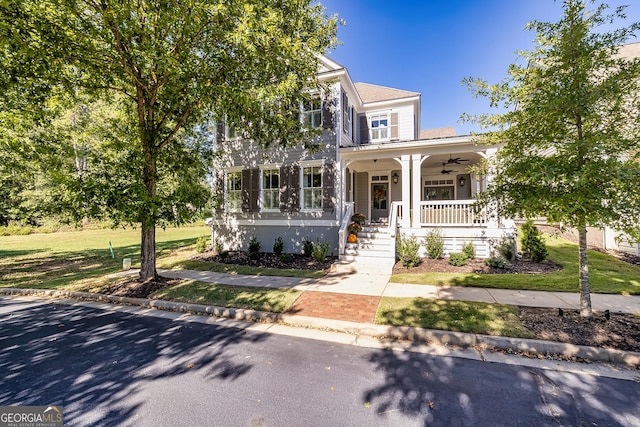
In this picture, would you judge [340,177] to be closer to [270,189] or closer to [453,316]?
[270,189]

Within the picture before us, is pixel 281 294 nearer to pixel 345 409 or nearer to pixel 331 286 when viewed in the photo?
pixel 331 286

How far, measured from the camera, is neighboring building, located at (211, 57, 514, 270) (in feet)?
31.8

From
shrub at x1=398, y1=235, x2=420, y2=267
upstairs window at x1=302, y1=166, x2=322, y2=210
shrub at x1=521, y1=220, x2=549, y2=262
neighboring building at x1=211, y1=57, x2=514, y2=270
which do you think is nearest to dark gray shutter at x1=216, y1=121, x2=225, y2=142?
neighboring building at x1=211, y1=57, x2=514, y2=270

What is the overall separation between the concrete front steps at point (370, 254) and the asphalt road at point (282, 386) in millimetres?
4515

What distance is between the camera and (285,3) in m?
7.60

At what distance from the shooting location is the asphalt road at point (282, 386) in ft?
8.46

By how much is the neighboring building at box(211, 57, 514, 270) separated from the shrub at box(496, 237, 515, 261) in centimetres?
21

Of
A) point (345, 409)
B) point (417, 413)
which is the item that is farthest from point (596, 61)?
point (345, 409)

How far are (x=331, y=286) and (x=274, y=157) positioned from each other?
656cm

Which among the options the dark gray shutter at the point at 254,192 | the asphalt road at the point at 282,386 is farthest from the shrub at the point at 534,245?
the dark gray shutter at the point at 254,192

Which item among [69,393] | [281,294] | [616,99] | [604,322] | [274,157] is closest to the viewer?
[69,393]

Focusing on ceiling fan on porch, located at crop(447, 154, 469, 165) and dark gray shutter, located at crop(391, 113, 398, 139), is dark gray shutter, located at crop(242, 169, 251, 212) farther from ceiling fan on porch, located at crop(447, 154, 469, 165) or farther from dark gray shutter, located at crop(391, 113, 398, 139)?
ceiling fan on porch, located at crop(447, 154, 469, 165)

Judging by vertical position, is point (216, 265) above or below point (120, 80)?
below

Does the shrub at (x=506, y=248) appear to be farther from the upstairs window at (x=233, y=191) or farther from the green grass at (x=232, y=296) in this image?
the upstairs window at (x=233, y=191)
